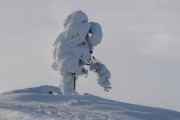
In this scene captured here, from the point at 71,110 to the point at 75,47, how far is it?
1894cm

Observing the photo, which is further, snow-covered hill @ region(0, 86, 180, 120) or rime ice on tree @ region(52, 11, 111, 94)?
rime ice on tree @ region(52, 11, 111, 94)

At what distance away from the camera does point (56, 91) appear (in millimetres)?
40469

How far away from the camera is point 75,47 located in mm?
37625

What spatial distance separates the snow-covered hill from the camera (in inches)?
686

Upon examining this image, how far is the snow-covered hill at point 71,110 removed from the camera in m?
17.4

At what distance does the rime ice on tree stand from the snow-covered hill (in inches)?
554

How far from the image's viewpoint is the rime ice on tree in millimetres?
37312

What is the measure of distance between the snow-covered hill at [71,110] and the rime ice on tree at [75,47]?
1407 centimetres

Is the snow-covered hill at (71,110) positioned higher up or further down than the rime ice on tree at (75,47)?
further down

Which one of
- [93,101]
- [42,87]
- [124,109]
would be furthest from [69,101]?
[42,87]

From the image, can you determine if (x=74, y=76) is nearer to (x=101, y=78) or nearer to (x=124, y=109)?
(x=101, y=78)

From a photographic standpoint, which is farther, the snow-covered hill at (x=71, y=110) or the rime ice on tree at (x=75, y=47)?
the rime ice on tree at (x=75, y=47)

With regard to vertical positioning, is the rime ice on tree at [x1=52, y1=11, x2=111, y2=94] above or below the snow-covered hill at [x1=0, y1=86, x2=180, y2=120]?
above

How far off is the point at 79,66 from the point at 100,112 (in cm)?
1964
